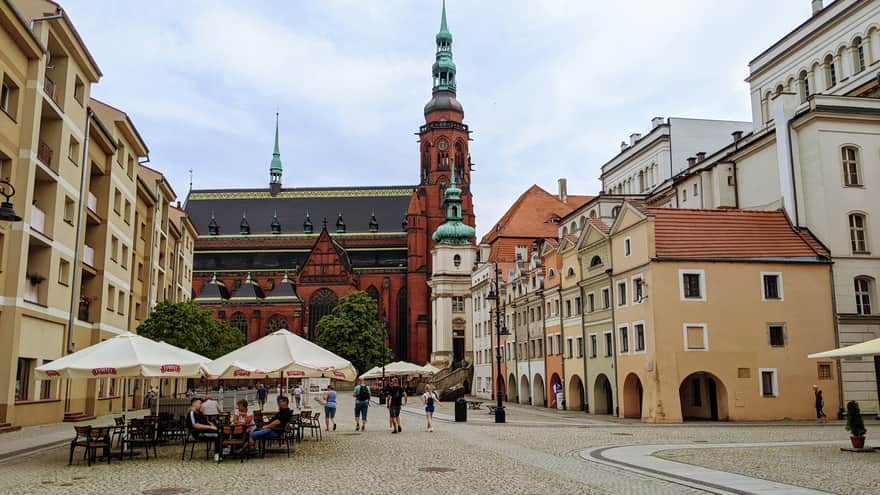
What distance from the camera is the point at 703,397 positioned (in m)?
38.0

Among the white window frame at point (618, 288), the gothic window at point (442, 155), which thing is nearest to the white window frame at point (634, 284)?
the white window frame at point (618, 288)

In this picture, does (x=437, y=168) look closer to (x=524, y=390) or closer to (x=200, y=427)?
(x=524, y=390)

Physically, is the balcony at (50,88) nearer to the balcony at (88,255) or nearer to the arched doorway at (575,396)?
the balcony at (88,255)

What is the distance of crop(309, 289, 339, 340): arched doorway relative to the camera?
10132 cm

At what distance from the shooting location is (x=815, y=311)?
119 feet

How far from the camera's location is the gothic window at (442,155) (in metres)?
108

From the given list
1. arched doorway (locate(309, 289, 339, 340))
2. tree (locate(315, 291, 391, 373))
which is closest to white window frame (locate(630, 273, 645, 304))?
tree (locate(315, 291, 391, 373))

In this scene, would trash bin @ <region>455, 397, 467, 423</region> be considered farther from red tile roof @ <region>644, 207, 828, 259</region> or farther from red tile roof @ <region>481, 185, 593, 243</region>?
red tile roof @ <region>481, 185, 593, 243</region>

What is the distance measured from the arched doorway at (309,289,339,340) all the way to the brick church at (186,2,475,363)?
13 centimetres

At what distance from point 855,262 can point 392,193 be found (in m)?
87.5

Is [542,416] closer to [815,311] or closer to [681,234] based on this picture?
[681,234]

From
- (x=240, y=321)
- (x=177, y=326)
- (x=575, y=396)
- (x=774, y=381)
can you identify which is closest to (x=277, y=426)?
(x=177, y=326)

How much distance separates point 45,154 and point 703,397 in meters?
30.5

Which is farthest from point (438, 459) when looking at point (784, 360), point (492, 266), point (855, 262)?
point (492, 266)
